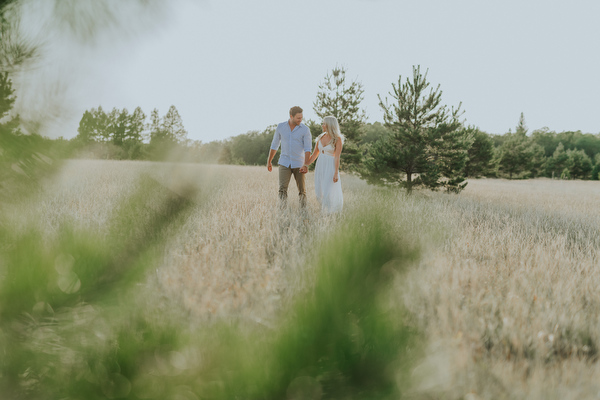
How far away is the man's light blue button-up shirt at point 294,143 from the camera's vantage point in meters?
6.36

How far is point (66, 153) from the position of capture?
3.07ft

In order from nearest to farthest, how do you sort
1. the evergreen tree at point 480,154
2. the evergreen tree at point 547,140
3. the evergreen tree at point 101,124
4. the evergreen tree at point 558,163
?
1. the evergreen tree at point 101,124
2. the evergreen tree at point 480,154
3. the evergreen tree at point 558,163
4. the evergreen tree at point 547,140

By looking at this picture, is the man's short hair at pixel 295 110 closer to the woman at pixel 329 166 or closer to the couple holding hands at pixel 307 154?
the couple holding hands at pixel 307 154

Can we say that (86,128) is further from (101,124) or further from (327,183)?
(327,183)

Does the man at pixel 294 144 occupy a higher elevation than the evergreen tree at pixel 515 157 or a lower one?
lower

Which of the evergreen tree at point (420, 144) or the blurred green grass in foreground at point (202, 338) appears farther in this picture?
the evergreen tree at point (420, 144)

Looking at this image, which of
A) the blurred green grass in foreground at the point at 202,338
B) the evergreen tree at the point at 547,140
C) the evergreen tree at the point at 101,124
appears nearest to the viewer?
the blurred green grass in foreground at the point at 202,338

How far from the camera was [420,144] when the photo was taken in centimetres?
1109

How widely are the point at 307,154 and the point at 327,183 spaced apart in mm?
716

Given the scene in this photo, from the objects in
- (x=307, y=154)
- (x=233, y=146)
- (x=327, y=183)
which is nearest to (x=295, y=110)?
(x=307, y=154)

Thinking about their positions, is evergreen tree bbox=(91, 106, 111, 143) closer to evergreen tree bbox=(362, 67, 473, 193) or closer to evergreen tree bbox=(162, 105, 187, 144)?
evergreen tree bbox=(162, 105, 187, 144)

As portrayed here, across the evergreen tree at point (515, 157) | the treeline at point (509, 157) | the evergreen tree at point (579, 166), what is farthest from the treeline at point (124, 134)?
the evergreen tree at point (579, 166)

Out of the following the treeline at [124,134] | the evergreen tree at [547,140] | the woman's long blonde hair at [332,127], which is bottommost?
the treeline at [124,134]

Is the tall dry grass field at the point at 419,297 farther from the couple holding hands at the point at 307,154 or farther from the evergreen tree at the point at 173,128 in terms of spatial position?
the couple holding hands at the point at 307,154
